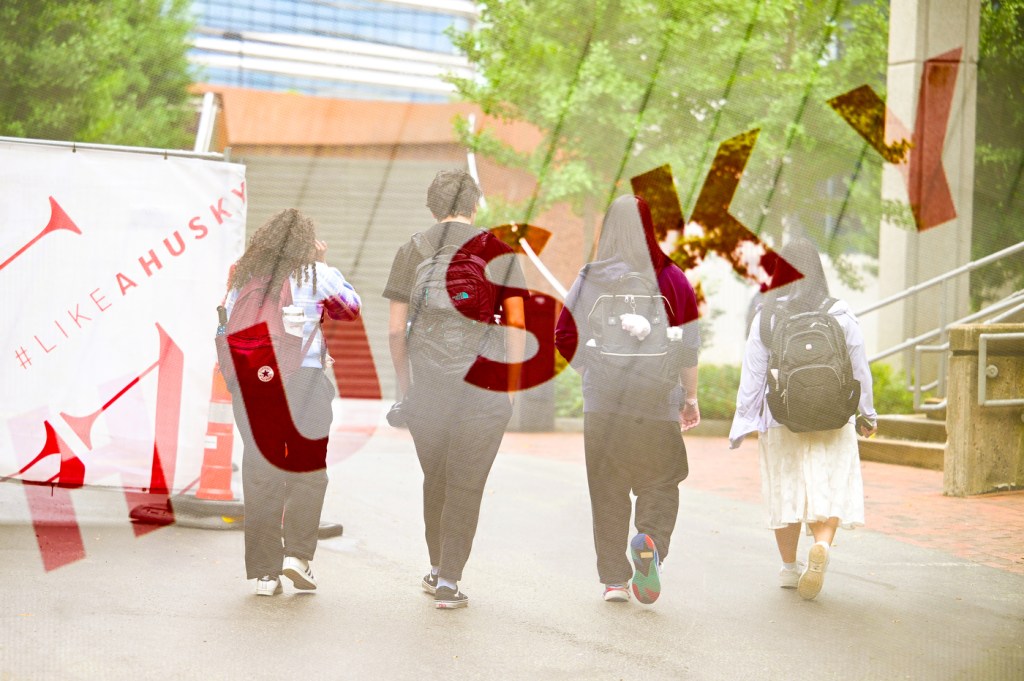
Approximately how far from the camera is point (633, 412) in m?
5.77

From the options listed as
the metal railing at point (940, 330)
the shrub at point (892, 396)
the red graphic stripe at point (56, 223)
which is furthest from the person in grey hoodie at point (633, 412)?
the shrub at point (892, 396)

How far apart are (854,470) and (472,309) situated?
2116 mm

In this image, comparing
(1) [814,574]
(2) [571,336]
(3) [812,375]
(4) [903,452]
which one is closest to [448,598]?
(2) [571,336]

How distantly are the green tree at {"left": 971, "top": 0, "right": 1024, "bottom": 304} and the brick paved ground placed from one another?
18.3ft

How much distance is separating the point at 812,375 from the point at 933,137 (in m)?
10.9

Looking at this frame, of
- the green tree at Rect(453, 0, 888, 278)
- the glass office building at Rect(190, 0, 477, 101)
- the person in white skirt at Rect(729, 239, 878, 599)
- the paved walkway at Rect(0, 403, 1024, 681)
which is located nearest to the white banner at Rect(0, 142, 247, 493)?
the paved walkway at Rect(0, 403, 1024, 681)

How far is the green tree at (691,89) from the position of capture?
1664 centimetres

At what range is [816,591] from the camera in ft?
19.7

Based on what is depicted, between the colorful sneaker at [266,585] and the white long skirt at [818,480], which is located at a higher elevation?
the white long skirt at [818,480]

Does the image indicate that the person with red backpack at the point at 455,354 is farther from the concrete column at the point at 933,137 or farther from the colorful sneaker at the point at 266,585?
the concrete column at the point at 933,137

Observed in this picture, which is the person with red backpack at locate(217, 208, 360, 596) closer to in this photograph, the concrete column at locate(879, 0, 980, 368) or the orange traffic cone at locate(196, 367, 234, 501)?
the orange traffic cone at locate(196, 367, 234, 501)

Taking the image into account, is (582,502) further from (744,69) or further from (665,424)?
(744,69)

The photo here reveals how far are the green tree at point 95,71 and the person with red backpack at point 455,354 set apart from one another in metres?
14.1

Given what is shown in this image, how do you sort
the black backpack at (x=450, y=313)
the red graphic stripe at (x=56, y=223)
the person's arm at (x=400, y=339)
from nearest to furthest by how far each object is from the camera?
the black backpack at (x=450, y=313), the person's arm at (x=400, y=339), the red graphic stripe at (x=56, y=223)
